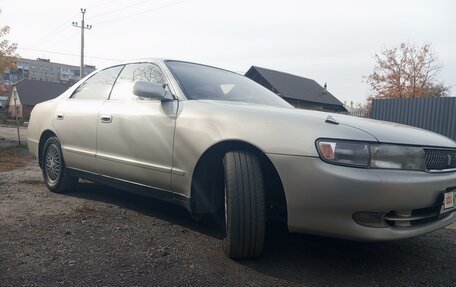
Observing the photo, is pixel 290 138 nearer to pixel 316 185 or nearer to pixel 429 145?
pixel 316 185

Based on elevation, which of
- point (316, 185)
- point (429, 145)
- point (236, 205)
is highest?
point (429, 145)

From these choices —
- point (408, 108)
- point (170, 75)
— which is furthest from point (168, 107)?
point (408, 108)

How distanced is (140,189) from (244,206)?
133 centimetres

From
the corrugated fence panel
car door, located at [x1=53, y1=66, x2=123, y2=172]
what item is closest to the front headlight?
car door, located at [x1=53, y1=66, x2=123, y2=172]

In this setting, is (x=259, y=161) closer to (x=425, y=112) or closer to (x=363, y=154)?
(x=363, y=154)

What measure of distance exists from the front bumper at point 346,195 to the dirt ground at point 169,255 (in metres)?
0.36

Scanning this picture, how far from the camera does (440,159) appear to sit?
9.05 feet

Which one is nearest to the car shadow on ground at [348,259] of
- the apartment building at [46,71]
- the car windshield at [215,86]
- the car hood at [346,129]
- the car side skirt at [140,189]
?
the car side skirt at [140,189]

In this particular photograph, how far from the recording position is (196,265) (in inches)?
106

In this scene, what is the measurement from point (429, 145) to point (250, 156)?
3.95ft

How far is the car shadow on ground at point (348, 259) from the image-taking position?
2.63 metres

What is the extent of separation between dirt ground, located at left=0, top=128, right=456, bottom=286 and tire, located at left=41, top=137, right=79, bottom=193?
549 mm

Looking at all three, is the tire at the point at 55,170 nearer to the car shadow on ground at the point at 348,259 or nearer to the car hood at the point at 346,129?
the car shadow on ground at the point at 348,259

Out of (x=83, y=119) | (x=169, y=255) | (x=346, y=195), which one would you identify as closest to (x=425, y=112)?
(x=83, y=119)
